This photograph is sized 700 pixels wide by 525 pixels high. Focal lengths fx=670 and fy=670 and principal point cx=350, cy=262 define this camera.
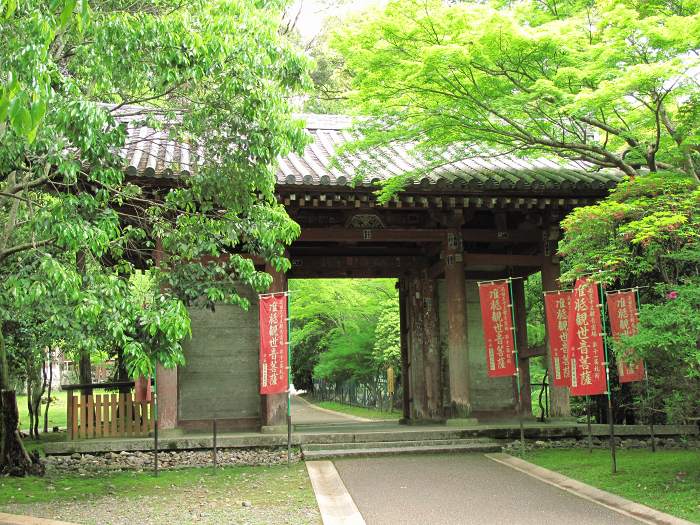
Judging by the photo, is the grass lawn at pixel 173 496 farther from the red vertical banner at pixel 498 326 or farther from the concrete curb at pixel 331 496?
the red vertical banner at pixel 498 326

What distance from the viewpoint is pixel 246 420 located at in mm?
12414

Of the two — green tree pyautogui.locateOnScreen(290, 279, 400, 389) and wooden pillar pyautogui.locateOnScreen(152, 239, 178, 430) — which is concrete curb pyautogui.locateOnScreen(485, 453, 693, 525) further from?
green tree pyautogui.locateOnScreen(290, 279, 400, 389)

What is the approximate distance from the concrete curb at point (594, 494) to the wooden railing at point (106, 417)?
5.78 m

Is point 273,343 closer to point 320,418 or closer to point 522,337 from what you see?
point 522,337

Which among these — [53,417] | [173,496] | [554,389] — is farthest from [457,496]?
[53,417]

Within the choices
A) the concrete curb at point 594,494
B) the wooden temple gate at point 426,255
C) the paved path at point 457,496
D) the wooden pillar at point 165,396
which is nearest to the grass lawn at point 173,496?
the paved path at point 457,496

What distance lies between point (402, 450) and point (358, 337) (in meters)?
12.5

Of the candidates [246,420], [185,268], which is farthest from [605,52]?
[246,420]

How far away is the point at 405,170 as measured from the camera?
1226 cm

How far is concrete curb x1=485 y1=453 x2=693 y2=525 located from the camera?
6391 millimetres

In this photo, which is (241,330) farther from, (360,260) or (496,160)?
(496,160)

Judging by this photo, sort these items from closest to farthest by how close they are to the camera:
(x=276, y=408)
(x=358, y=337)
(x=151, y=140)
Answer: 1. (x=151, y=140)
2. (x=276, y=408)
3. (x=358, y=337)

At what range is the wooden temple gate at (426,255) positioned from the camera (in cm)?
1144

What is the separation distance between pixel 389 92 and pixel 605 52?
3.00 m
